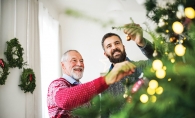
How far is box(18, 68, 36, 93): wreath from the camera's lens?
3.08m

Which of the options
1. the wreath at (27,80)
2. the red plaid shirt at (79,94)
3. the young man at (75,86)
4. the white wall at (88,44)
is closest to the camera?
the young man at (75,86)

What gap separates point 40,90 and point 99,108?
3.33m

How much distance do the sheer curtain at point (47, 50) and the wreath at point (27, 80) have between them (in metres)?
0.41

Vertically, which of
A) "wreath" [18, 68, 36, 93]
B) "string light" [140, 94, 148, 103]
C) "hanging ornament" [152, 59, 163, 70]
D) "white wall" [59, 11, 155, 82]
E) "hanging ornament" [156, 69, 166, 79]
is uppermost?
"white wall" [59, 11, 155, 82]

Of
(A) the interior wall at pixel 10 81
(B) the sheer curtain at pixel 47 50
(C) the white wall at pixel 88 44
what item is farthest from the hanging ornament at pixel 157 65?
(C) the white wall at pixel 88 44

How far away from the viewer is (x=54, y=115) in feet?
3.37

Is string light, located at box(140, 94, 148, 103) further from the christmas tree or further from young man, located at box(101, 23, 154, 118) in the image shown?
young man, located at box(101, 23, 154, 118)

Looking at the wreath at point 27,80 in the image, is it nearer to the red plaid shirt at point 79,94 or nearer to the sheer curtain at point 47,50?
the sheer curtain at point 47,50

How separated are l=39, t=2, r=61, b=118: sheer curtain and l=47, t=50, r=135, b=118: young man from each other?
2546 millimetres

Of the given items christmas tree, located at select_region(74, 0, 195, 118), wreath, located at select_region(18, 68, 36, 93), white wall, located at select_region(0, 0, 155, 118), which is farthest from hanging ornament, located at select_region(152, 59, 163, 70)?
wreath, located at select_region(18, 68, 36, 93)

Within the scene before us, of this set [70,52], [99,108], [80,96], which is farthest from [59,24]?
[99,108]

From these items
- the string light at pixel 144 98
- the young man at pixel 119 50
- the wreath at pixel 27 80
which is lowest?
the string light at pixel 144 98

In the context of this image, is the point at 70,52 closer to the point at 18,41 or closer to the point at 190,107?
the point at 190,107

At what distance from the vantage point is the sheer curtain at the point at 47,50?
11.8 ft
